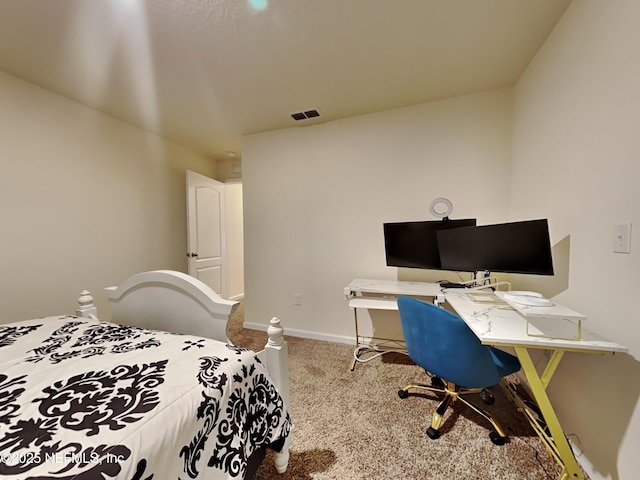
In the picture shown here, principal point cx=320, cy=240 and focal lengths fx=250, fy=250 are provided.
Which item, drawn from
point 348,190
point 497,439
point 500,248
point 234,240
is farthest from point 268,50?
point 234,240

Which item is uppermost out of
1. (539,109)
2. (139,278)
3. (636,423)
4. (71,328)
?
(539,109)

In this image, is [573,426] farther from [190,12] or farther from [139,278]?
[190,12]

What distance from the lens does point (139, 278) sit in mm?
1556

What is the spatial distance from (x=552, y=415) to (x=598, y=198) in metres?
1.02

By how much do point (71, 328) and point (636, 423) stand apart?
259cm

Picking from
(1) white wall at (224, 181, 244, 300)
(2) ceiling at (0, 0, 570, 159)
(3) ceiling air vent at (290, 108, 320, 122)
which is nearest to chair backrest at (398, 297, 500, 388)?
(2) ceiling at (0, 0, 570, 159)

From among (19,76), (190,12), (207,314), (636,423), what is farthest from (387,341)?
(19,76)

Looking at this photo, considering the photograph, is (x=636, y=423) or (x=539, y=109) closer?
(x=636, y=423)

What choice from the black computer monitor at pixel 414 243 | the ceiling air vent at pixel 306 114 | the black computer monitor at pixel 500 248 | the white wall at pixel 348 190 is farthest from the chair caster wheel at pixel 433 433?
the ceiling air vent at pixel 306 114

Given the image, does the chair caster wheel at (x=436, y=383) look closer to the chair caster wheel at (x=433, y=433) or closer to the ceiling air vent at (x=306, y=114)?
the chair caster wheel at (x=433, y=433)

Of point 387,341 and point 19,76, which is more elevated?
point 19,76

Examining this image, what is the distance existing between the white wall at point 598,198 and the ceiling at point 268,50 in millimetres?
419

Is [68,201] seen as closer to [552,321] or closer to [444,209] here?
[444,209]

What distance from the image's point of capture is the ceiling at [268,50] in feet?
4.75
